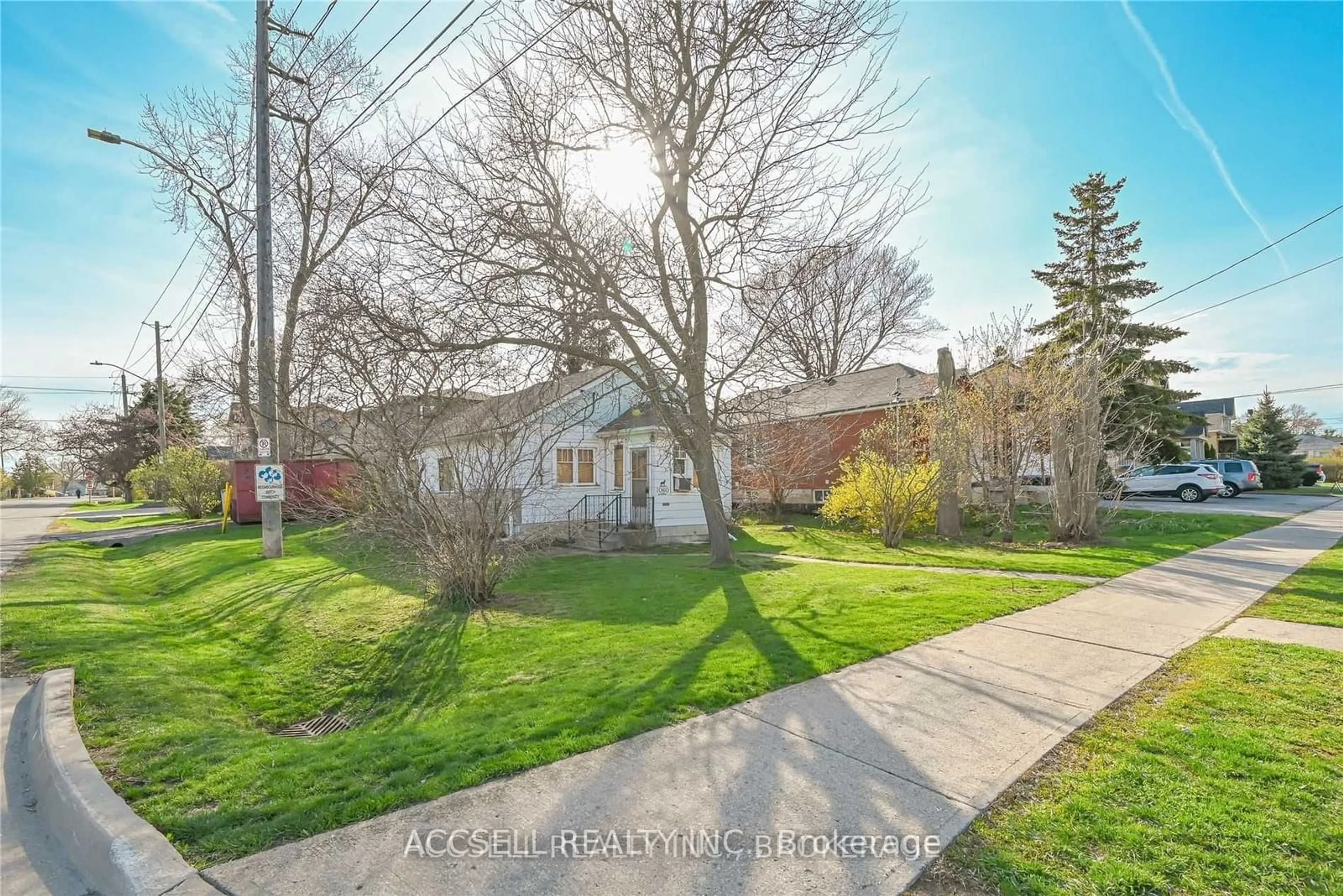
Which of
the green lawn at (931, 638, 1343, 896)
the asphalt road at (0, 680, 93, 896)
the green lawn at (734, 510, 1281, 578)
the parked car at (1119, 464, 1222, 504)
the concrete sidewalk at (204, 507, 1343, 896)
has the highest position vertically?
the parked car at (1119, 464, 1222, 504)

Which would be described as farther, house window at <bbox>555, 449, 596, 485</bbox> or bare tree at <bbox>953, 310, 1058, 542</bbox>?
house window at <bbox>555, 449, 596, 485</bbox>

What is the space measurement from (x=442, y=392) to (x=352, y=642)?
344cm

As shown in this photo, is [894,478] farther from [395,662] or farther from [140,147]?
[140,147]

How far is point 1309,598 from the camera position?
24.3ft

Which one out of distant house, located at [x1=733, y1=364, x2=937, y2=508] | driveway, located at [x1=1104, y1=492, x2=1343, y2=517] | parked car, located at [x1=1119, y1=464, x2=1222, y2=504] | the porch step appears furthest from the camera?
parked car, located at [x1=1119, y1=464, x2=1222, y2=504]

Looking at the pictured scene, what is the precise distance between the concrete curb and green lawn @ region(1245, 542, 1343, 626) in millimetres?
9154

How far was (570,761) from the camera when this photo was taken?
364cm

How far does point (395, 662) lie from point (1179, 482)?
30460 mm

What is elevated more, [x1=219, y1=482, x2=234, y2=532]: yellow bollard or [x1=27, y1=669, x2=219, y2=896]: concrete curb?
[x1=219, y1=482, x2=234, y2=532]: yellow bollard

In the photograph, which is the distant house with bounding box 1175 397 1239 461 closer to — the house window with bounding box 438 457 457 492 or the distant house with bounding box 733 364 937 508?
the distant house with bounding box 733 364 937 508

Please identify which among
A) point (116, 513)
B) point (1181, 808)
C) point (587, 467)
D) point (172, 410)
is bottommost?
point (1181, 808)

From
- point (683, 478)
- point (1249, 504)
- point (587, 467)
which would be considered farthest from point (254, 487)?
point (1249, 504)

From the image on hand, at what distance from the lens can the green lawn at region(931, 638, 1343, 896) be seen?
2520mm

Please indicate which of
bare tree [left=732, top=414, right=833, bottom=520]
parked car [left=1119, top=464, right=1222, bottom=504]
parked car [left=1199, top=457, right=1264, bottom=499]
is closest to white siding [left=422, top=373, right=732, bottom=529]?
bare tree [left=732, top=414, right=833, bottom=520]
